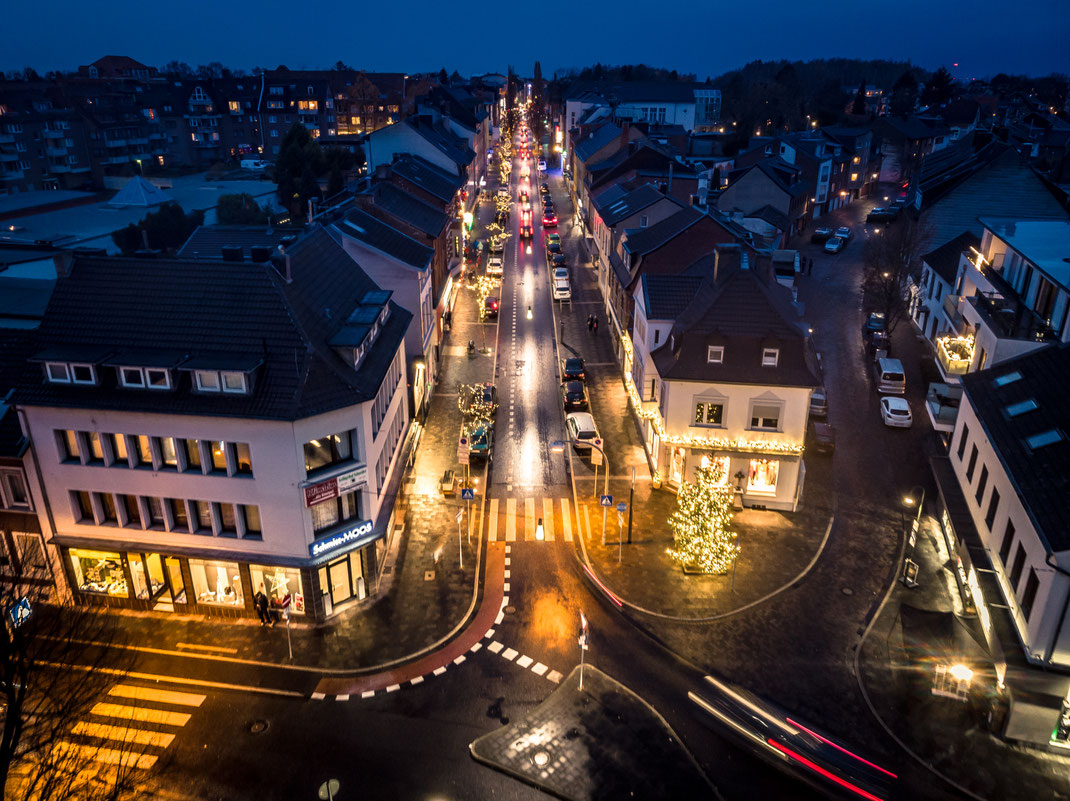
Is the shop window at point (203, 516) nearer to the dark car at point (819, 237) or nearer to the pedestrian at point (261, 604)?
the pedestrian at point (261, 604)

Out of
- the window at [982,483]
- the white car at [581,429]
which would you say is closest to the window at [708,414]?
the white car at [581,429]

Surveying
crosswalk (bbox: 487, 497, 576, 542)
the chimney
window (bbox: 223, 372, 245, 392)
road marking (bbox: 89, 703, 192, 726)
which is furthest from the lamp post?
the chimney

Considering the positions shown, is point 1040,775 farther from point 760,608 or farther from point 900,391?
point 900,391

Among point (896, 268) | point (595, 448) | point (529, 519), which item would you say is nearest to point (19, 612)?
point (529, 519)

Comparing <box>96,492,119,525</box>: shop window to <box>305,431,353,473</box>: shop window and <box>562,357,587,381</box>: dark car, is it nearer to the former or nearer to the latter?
<box>305,431,353,473</box>: shop window

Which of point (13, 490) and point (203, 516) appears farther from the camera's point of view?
point (13, 490)

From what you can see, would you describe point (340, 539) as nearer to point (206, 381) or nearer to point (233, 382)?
point (233, 382)

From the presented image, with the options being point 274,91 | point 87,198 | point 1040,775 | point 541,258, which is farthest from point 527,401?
point 274,91

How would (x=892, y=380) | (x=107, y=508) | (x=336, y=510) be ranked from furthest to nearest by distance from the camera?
(x=892, y=380), (x=107, y=508), (x=336, y=510)
